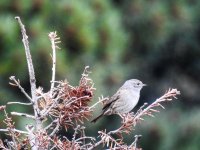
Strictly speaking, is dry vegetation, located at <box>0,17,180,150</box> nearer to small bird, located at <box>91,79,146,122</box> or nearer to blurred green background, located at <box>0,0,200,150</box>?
small bird, located at <box>91,79,146,122</box>

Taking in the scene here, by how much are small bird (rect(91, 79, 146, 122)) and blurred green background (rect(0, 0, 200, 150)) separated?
241 inches

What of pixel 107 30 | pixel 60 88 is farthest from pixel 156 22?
pixel 60 88

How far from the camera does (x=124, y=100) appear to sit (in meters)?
6.67

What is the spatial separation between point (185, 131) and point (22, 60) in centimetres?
592

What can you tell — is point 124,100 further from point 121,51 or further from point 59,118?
point 121,51

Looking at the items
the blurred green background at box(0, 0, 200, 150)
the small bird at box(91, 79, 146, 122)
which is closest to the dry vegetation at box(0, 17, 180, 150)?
the small bird at box(91, 79, 146, 122)

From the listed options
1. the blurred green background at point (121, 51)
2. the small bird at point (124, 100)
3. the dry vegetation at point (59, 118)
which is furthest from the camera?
the blurred green background at point (121, 51)

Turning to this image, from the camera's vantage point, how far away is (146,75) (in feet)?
65.8

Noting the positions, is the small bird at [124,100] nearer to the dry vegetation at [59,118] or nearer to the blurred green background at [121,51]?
the dry vegetation at [59,118]

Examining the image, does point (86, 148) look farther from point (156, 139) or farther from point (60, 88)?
point (156, 139)

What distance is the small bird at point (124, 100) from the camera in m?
6.47

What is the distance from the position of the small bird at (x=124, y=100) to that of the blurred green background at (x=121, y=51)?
6.12 metres

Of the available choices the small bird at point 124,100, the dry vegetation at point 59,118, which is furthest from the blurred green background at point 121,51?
the dry vegetation at point 59,118

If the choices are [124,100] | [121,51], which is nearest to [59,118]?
[124,100]
